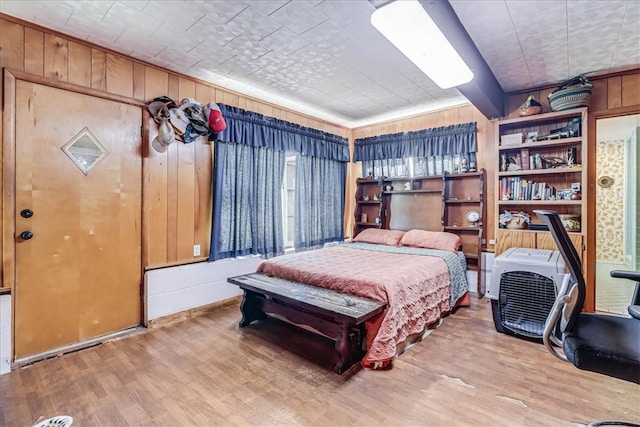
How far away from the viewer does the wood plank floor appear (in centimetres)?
171

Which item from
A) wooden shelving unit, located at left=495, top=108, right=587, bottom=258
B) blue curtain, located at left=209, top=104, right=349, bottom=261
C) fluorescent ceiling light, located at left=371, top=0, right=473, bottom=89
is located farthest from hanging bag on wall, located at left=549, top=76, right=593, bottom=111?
blue curtain, located at left=209, top=104, right=349, bottom=261

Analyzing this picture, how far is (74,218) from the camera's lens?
255 centimetres

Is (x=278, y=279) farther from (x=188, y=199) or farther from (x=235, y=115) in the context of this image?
(x=235, y=115)

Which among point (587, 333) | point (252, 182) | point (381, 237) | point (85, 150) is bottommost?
point (587, 333)

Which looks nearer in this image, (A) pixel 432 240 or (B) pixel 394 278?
(B) pixel 394 278

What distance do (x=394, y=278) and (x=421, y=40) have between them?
5.81 ft

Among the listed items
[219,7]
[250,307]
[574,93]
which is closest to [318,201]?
Answer: [250,307]

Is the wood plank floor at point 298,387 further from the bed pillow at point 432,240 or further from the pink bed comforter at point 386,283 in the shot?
the bed pillow at point 432,240

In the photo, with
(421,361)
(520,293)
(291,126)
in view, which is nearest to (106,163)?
(291,126)

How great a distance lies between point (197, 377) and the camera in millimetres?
2111

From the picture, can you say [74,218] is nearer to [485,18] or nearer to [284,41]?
[284,41]

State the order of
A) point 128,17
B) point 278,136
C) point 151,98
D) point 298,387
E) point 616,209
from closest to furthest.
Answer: point 298,387
point 128,17
point 151,98
point 278,136
point 616,209

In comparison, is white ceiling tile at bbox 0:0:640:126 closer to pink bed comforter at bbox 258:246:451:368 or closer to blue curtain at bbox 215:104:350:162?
blue curtain at bbox 215:104:350:162

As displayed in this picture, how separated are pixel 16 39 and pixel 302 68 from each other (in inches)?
87.5
